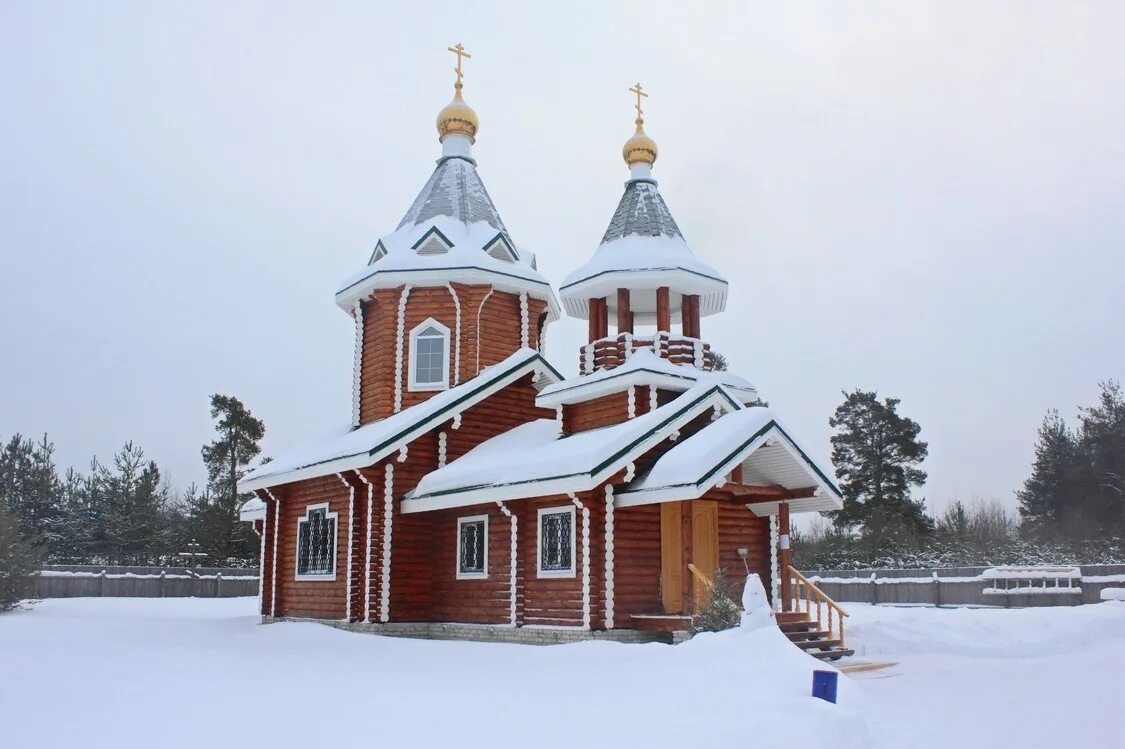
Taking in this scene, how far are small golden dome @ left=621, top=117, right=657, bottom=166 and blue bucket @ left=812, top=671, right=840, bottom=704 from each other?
13173mm

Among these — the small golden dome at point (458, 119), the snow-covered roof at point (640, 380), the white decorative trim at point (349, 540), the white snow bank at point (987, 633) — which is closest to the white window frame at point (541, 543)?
the snow-covered roof at point (640, 380)

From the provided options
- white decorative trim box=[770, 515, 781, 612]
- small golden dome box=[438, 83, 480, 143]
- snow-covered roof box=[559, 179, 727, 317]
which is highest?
small golden dome box=[438, 83, 480, 143]

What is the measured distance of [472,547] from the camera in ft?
56.9

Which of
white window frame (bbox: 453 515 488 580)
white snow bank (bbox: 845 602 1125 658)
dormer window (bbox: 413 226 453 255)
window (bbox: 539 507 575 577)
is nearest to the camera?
window (bbox: 539 507 575 577)

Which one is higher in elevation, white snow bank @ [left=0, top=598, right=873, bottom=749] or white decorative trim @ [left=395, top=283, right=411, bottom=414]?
white decorative trim @ [left=395, top=283, right=411, bottom=414]

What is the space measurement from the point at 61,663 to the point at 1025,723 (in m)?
11.3

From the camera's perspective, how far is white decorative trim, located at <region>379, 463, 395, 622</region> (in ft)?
→ 56.7

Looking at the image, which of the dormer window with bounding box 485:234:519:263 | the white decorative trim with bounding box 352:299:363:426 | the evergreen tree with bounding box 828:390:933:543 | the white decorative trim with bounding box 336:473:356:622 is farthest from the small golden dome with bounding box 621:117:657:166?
the evergreen tree with bounding box 828:390:933:543

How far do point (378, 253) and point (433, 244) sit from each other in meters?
1.64

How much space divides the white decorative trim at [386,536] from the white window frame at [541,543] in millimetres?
3261

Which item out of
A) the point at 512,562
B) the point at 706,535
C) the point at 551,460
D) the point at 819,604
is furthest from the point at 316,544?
the point at 819,604

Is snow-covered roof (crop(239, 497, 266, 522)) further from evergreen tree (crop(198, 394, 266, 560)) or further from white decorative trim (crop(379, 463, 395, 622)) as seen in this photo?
evergreen tree (crop(198, 394, 266, 560))

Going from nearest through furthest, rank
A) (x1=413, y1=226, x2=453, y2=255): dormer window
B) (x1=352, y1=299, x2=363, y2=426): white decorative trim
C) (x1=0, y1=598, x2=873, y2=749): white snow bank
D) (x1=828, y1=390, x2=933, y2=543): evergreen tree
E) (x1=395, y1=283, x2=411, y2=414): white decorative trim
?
(x1=0, y1=598, x2=873, y2=749): white snow bank → (x1=395, y1=283, x2=411, y2=414): white decorative trim → (x1=413, y1=226, x2=453, y2=255): dormer window → (x1=352, y1=299, x2=363, y2=426): white decorative trim → (x1=828, y1=390, x2=933, y2=543): evergreen tree

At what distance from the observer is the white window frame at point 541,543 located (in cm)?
1494
